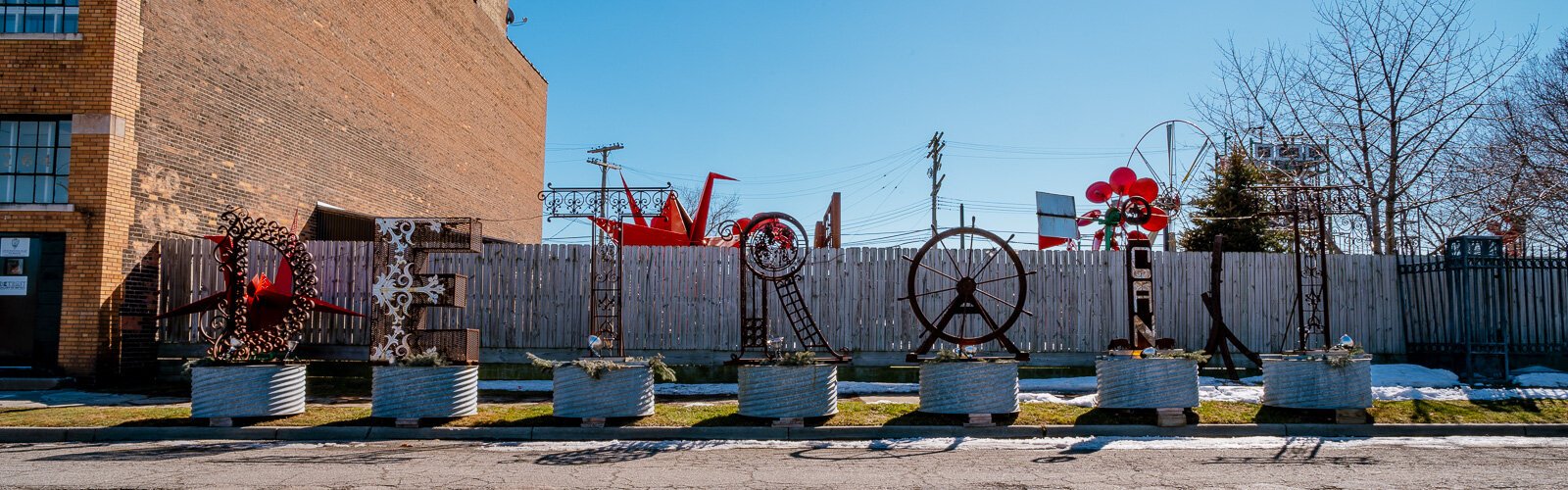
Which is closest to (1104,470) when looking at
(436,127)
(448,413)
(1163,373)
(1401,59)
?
(1163,373)

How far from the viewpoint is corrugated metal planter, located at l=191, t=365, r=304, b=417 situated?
429 inches

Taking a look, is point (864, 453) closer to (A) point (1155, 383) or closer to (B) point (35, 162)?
(A) point (1155, 383)

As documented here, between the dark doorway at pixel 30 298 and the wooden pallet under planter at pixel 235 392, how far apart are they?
551cm

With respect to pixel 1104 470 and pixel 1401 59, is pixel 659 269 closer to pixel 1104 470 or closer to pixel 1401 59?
pixel 1104 470

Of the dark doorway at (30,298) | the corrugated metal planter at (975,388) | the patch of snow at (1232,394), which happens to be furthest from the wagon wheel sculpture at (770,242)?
the dark doorway at (30,298)

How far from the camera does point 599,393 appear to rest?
35.8 feet

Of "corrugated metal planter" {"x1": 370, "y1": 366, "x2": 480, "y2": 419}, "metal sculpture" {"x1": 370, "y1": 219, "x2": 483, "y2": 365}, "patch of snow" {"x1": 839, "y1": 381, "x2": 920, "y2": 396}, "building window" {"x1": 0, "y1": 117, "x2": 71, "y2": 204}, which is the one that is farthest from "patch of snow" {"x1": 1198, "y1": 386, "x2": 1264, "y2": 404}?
"building window" {"x1": 0, "y1": 117, "x2": 71, "y2": 204}

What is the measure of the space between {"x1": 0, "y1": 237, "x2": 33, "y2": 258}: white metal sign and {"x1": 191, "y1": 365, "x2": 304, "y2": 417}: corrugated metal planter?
597cm

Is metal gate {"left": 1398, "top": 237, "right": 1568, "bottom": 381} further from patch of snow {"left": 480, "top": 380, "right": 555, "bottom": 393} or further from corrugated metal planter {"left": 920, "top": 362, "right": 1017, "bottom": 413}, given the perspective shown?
patch of snow {"left": 480, "top": 380, "right": 555, "bottom": 393}

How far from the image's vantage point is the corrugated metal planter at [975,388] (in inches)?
434

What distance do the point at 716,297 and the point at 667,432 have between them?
5.47 metres

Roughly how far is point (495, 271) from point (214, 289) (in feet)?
14.1

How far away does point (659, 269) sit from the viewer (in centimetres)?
1605

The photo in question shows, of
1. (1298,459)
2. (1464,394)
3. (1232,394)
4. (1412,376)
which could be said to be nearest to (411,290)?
(1298,459)
